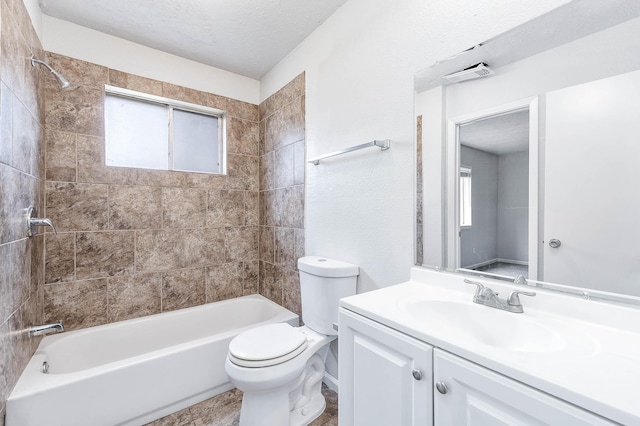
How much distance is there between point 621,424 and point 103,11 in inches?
112

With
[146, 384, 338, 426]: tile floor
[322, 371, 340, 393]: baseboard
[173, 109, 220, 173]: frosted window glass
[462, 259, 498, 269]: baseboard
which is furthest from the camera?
[173, 109, 220, 173]: frosted window glass

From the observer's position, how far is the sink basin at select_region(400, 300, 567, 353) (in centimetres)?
82

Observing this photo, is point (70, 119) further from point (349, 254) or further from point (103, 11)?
point (349, 254)

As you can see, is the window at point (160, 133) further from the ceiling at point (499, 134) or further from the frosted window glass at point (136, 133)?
the ceiling at point (499, 134)

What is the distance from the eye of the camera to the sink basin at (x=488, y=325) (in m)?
0.82

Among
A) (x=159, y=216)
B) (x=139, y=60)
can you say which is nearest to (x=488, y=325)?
(x=159, y=216)

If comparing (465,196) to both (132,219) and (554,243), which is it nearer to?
(554,243)

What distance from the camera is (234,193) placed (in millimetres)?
2559

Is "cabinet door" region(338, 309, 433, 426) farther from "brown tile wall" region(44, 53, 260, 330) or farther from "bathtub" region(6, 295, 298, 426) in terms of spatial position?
"brown tile wall" region(44, 53, 260, 330)

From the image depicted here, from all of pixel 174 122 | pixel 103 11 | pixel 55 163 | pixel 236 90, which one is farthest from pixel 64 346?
pixel 236 90

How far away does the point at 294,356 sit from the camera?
141 centimetres

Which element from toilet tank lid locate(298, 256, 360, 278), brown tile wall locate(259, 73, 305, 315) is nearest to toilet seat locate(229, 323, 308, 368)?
toilet tank lid locate(298, 256, 360, 278)

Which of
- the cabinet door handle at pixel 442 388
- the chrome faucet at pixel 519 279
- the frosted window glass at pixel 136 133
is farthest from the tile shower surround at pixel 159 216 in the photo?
the cabinet door handle at pixel 442 388

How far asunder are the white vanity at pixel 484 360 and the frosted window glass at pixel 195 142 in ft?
6.58
